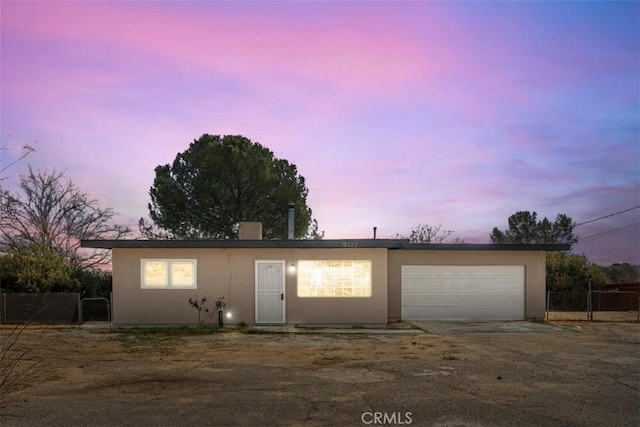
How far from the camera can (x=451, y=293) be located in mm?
18625

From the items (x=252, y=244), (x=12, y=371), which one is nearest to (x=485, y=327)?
(x=252, y=244)

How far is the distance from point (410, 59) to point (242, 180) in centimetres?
1611

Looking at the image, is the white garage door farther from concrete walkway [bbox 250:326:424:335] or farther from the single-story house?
concrete walkway [bbox 250:326:424:335]

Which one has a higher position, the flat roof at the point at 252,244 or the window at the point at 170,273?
the flat roof at the point at 252,244

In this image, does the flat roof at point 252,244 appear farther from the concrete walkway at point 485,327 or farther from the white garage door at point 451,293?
the concrete walkway at point 485,327

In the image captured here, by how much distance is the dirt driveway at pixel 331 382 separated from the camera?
6.77m

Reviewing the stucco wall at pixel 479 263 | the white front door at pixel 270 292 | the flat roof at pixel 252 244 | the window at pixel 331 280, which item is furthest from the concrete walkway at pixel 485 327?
the white front door at pixel 270 292

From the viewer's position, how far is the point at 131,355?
37.8ft

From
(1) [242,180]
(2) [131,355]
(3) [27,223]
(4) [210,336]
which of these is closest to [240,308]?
(4) [210,336]

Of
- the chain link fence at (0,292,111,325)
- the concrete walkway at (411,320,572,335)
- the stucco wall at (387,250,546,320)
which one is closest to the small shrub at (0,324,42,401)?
the chain link fence at (0,292,111,325)

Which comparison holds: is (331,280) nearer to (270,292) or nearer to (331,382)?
(270,292)

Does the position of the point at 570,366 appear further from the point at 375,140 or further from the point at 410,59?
the point at 375,140

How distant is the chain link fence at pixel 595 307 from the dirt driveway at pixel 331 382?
22.3 feet

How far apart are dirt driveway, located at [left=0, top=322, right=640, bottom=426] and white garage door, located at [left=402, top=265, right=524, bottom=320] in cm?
436
